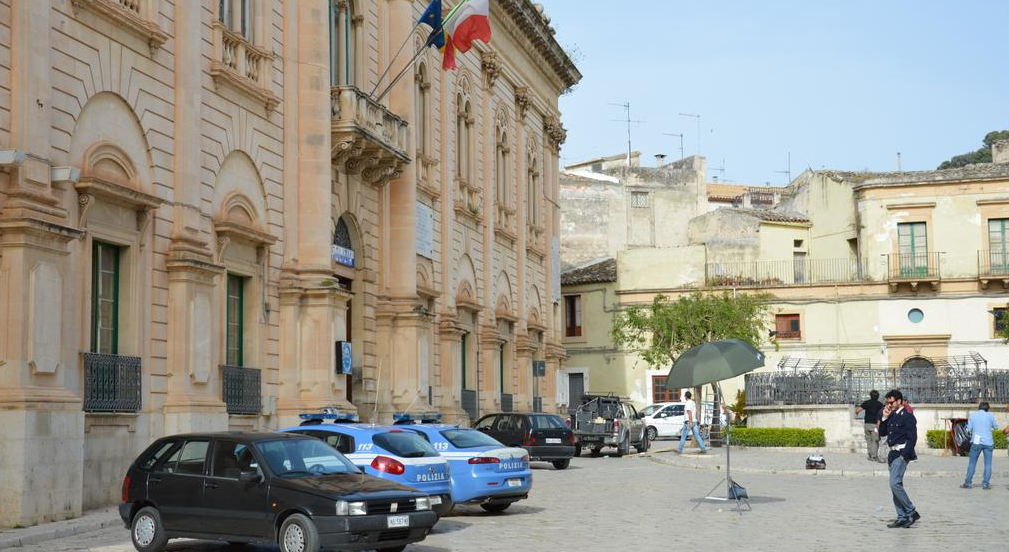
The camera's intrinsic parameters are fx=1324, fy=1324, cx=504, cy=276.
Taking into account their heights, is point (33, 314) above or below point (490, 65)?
below

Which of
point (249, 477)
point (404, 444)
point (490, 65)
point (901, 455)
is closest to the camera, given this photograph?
point (249, 477)

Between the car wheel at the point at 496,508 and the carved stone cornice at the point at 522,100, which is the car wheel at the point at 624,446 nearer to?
the carved stone cornice at the point at 522,100

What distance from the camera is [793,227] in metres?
63.2

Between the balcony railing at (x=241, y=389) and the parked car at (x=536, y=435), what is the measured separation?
8.64 meters

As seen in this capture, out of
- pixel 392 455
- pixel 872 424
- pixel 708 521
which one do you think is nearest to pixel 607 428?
pixel 872 424

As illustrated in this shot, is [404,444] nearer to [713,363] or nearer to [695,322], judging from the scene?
[713,363]

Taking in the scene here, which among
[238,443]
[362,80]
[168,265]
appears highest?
[362,80]

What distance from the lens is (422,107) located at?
35.1m

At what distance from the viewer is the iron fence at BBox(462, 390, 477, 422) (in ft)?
123

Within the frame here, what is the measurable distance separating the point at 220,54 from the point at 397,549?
38.9 ft

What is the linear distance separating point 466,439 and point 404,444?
8.55ft

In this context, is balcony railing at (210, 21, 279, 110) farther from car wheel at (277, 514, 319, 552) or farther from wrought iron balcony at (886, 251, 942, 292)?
wrought iron balcony at (886, 251, 942, 292)

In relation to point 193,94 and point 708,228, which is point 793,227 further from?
point 193,94

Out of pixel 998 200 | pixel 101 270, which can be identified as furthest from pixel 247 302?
pixel 998 200
